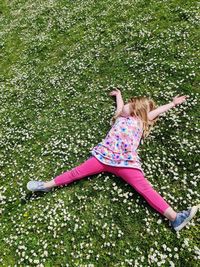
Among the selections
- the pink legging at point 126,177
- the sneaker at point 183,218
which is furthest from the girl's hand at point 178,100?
the sneaker at point 183,218

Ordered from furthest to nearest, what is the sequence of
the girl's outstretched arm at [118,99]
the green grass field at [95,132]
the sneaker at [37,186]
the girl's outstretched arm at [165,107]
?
the girl's outstretched arm at [118,99]
the girl's outstretched arm at [165,107]
the sneaker at [37,186]
the green grass field at [95,132]

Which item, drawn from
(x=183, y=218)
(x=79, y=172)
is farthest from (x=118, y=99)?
(x=183, y=218)

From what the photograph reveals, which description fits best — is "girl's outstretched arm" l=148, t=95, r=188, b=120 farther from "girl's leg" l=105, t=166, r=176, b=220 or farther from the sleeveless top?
"girl's leg" l=105, t=166, r=176, b=220

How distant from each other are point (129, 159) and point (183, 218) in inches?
84.6

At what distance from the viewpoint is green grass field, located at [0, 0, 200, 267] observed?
8.24 m

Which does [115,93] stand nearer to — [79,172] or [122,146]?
[122,146]

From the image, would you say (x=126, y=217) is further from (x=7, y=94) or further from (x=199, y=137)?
(x=7, y=94)

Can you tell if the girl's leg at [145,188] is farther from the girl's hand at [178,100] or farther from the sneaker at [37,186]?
the girl's hand at [178,100]

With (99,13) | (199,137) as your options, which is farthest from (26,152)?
(99,13)

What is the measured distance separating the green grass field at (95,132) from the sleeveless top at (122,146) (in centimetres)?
58

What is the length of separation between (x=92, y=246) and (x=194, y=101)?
5.89m

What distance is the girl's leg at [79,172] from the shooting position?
9302 millimetres

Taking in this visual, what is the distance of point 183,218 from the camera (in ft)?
25.8

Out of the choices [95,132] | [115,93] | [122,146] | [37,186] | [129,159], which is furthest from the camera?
[115,93]
